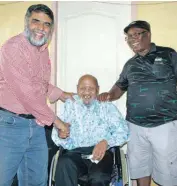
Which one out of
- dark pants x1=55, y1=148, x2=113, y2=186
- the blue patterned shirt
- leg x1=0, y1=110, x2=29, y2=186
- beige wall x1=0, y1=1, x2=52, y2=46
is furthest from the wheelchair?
beige wall x1=0, y1=1, x2=52, y2=46

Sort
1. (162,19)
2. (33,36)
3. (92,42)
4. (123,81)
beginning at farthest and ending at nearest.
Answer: (92,42) < (162,19) < (123,81) < (33,36)

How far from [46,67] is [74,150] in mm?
821

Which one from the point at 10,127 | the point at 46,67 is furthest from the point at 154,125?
the point at 10,127

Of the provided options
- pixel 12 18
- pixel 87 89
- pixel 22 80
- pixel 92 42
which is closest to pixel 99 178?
pixel 87 89

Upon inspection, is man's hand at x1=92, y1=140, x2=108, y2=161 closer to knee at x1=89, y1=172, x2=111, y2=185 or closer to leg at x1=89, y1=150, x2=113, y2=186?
leg at x1=89, y1=150, x2=113, y2=186

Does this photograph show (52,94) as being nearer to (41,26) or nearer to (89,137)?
(89,137)

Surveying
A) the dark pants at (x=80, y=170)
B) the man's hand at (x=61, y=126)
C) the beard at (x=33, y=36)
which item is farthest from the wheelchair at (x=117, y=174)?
the beard at (x=33, y=36)

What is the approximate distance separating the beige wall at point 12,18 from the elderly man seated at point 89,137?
144 cm

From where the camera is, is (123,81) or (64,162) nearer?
(64,162)

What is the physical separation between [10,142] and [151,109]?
4.34ft

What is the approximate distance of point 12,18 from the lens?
132 inches

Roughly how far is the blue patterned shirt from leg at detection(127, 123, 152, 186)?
189mm

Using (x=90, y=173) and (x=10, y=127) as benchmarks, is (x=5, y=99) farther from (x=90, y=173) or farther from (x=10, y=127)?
(x=90, y=173)

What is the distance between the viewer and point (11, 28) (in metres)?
3.35
